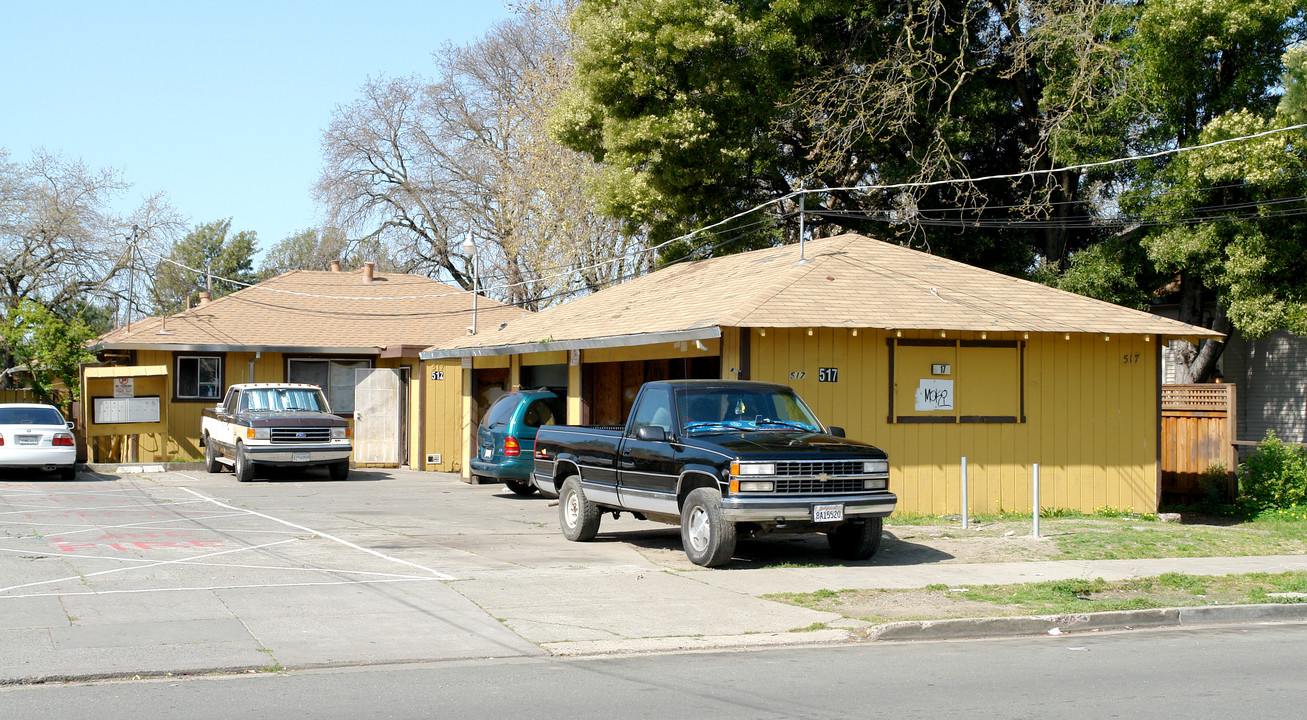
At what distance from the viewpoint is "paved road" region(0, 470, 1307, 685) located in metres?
8.15

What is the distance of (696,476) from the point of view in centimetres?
1177

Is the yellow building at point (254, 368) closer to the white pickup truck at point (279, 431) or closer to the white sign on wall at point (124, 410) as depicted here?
the white sign on wall at point (124, 410)

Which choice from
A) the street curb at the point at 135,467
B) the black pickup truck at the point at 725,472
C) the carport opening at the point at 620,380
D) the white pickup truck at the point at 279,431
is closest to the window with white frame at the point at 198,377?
the street curb at the point at 135,467

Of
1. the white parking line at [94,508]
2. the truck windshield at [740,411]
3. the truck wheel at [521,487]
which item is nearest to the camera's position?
the truck windshield at [740,411]

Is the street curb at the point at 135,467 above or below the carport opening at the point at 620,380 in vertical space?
below

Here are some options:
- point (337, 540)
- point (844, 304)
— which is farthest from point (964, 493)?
point (337, 540)

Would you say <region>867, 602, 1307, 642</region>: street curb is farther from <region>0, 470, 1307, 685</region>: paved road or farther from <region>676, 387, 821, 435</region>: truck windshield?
<region>676, 387, 821, 435</region>: truck windshield

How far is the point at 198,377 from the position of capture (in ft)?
93.9

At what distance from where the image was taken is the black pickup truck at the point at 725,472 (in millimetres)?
11273

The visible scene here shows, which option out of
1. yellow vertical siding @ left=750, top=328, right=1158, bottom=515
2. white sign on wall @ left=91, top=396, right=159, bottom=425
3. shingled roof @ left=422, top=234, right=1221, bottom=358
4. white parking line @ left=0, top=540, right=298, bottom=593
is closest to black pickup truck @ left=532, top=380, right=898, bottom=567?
shingled roof @ left=422, top=234, right=1221, bottom=358

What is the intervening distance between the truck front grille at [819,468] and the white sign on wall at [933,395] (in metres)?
4.99

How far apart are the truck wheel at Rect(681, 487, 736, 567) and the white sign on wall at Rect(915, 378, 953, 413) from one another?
18.1 feet

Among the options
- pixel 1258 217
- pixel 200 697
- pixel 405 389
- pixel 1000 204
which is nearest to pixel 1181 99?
pixel 1258 217

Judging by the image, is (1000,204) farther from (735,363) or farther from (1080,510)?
(735,363)
